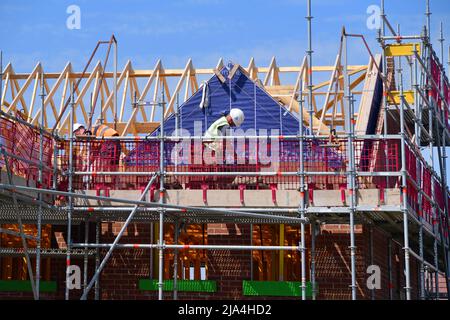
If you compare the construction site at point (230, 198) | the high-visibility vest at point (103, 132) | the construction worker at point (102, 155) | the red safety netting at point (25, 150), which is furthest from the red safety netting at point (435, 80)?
the red safety netting at point (25, 150)

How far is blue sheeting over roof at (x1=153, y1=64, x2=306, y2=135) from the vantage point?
30266 millimetres

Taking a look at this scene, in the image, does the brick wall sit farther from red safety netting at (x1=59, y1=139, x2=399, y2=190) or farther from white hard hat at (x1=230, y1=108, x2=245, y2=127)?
white hard hat at (x1=230, y1=108, x2=245, y2=127)

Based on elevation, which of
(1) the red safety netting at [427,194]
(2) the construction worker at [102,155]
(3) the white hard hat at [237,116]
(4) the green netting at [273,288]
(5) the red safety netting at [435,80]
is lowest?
(4) the green netting at [273,288]

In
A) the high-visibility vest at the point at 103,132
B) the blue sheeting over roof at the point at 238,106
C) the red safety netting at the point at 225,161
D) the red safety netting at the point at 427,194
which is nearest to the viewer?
the red safety netting at the point at 225,161

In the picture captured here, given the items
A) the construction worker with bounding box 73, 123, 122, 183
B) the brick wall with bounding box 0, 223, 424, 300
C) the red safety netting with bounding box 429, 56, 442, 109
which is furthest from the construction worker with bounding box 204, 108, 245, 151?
the red safety netting with bounding box 429, 56, 442, 109

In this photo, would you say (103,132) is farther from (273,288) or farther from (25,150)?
(273,288)

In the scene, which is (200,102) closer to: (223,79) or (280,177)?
(223,79)

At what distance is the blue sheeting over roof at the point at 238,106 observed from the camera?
30.3m

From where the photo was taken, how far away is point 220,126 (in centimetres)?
2916

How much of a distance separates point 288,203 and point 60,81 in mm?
11701

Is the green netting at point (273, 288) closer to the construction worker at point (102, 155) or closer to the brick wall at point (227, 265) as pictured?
the brick wall at point (227, 265)

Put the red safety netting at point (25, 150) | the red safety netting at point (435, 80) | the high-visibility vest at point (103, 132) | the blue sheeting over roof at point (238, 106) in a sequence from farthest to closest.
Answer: the red safety netting at point (435, 80) < the blue sheeting over roof at point (238, 106) < the high-visibility vest at point (103, 132) < the red safety netting at point (25, 150)
